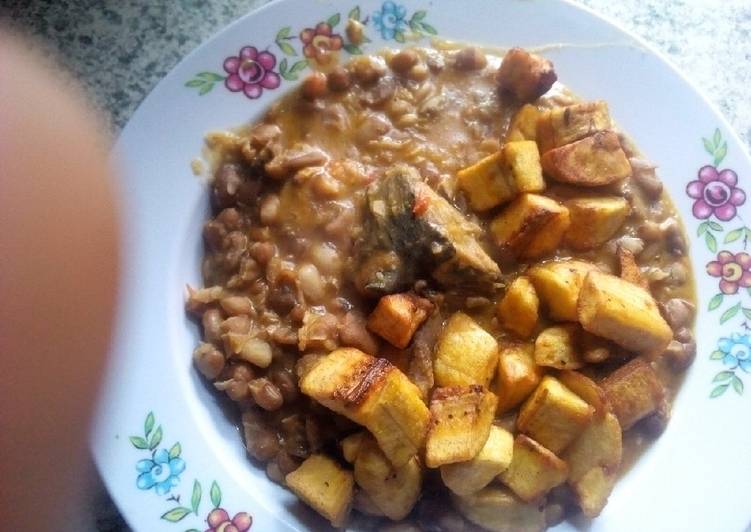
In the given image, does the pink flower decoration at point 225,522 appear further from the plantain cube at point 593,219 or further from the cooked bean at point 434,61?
the cooked bean at point 434,61

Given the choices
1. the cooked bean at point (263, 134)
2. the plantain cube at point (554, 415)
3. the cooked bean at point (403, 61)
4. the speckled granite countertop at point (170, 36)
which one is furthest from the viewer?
the speckled granite countertop at point (170, 36)

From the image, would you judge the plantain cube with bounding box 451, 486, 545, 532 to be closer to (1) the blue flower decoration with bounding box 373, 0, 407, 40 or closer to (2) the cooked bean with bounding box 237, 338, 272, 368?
(2) the cooked bean with bounding box 237, 338, 272, 368

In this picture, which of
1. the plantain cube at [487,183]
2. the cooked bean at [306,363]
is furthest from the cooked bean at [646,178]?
the cooked bean at [306,363]

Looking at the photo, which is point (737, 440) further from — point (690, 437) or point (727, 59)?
point (727, 59)

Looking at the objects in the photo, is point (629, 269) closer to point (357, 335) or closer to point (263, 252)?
point (357, 335)

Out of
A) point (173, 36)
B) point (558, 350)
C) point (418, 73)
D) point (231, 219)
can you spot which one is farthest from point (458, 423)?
point (173, 36)

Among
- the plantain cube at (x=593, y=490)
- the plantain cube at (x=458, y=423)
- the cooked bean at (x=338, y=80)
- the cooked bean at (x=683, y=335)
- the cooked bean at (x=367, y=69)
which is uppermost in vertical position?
the cooked bean at (x=367, y=69)
